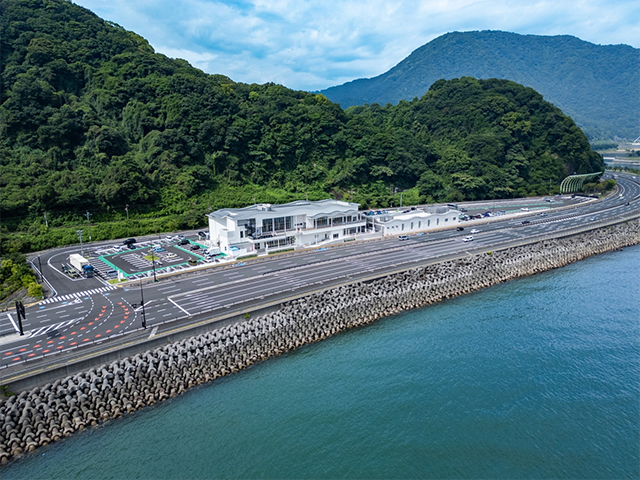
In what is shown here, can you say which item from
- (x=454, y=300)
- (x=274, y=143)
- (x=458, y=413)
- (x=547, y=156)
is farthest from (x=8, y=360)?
(x=547, y=156)

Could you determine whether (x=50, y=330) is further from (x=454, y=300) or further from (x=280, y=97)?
(x=280, y=97)

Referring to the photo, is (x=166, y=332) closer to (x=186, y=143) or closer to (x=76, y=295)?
(x=76, y=295)

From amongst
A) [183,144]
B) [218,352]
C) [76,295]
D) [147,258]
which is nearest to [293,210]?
[147,258]

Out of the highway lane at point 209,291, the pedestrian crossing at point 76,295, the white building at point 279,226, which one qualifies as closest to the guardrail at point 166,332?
the highway lane at point 209,291

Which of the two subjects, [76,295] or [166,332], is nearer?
[166,332]

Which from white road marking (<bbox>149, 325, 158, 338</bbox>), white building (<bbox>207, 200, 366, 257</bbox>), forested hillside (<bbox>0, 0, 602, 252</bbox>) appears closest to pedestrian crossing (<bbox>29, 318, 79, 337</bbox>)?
white road marking (<bbox>149, 325, 158, 338</bbox>)

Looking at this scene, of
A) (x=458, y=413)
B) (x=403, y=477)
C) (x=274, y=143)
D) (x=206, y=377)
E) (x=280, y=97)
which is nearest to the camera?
(x=403, y=477)

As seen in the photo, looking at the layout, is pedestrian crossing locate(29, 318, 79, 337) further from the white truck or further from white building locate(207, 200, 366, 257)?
white building locate(207, 200, 366, 257)
